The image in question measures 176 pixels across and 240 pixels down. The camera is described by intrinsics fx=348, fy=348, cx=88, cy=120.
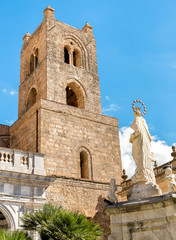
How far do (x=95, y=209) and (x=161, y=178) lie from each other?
3.69 metres

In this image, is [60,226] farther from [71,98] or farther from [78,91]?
[71,98]

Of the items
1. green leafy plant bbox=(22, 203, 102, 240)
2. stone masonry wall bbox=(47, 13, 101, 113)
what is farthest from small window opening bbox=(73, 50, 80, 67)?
green leafy plant bbox=(22, 203, 102, 240)

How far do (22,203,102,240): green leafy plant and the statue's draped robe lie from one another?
264 cm

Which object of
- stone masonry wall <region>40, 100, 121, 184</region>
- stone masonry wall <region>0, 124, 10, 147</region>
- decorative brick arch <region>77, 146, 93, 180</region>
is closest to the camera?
stone masonry wall <region>40, 100, 121, 184</region>

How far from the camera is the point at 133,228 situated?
814 cm

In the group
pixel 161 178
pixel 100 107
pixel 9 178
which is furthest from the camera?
pixel 100 107

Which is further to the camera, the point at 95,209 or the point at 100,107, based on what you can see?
the point at 100,107

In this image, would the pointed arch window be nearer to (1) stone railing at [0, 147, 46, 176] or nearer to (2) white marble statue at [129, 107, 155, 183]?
(1) stone railing at [0, 147, 46, 176]

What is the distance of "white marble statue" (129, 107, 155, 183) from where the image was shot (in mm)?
8852

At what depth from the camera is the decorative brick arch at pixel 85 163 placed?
18.7 m

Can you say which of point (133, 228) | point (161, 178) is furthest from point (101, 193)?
point (133, 228)

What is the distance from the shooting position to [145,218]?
8.07m

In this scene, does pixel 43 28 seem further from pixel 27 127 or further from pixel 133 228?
pixel 133 228

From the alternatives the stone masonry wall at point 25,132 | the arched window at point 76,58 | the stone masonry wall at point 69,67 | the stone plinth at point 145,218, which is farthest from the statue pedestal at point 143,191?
the arched window at point 76,58
